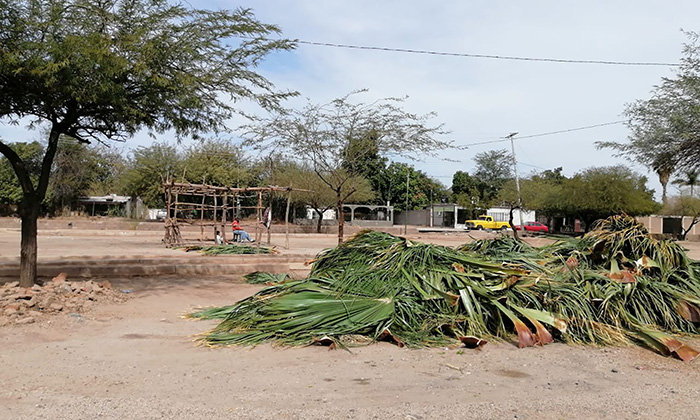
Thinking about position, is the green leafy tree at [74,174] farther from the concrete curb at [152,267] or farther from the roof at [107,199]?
the concrete curb at [152,267]

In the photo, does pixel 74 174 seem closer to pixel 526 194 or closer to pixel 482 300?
pixel 526 194

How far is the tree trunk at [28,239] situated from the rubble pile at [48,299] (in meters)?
0.24

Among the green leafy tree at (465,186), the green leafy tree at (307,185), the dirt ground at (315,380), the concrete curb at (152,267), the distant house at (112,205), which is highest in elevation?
the green leafy tree at (465,186)

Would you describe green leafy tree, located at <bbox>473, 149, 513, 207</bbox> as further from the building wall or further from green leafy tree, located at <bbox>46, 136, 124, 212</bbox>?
green leafy tree, located at <bbox>46, 136, 124, 212</bbox>

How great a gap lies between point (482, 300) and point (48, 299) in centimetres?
566

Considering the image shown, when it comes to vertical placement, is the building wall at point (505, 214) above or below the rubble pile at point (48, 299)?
above

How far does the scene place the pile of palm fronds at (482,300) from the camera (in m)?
6.30

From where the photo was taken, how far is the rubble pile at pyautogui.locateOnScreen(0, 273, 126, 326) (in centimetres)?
696

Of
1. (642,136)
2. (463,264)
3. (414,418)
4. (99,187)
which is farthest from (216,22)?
(99,187)

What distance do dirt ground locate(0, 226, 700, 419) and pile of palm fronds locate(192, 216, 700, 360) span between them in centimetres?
25

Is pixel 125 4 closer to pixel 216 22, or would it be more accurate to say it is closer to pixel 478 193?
pixel 216 22

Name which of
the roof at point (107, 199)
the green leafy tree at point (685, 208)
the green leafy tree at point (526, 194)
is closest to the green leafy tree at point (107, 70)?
the roof at point (107, 199)

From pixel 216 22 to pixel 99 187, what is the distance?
42.7m

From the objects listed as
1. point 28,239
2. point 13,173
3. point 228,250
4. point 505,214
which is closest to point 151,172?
point 13,173
